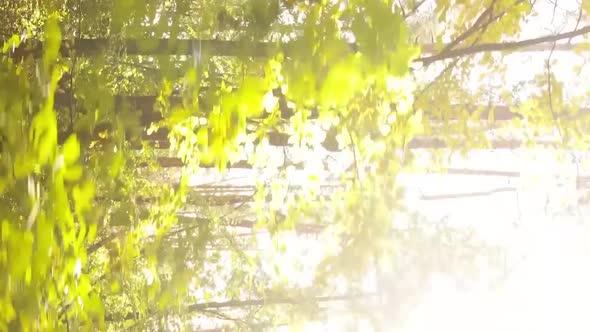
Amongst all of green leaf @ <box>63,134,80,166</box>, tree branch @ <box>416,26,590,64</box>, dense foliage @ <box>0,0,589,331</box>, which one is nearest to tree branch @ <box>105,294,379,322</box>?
dense foliage @ <box>0,0,589,331</box>

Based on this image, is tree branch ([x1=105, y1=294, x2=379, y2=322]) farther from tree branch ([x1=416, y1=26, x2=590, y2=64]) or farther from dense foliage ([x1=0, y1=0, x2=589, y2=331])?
tree branch ([x1=416, y1=26, x2=590, y2=64])

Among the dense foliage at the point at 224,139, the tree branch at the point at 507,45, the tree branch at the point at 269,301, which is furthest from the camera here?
the tree branch at the point at 269,301

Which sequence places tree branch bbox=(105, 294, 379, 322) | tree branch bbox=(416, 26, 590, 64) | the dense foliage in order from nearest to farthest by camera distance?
the dense foliage → tree branch bbox=(416, 26, 590, 64) → tree branch bbox=(105, 294, 379, 322)

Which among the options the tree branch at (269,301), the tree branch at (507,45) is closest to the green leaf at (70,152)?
the tree branch at (507,45)

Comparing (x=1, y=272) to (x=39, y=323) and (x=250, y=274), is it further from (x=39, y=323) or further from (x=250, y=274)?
(x=250, y=274)

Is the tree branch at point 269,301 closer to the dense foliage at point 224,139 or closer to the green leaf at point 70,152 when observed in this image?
the dense foliage at point 224,139

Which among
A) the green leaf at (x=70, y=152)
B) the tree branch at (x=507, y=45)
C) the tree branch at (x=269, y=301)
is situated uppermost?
the tree branch at (x=507, y=45)

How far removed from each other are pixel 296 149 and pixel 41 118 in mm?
670

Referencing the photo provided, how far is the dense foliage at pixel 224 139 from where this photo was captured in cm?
63

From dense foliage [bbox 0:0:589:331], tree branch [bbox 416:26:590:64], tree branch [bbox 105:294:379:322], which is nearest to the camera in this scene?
dense foliage [bbox 0:0:589:331]

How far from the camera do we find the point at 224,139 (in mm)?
870

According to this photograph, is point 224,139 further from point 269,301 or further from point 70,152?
point 269,301

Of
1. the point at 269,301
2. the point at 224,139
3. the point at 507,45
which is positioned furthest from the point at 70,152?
the point at 269,301

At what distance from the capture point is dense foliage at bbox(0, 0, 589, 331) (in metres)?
0.63
